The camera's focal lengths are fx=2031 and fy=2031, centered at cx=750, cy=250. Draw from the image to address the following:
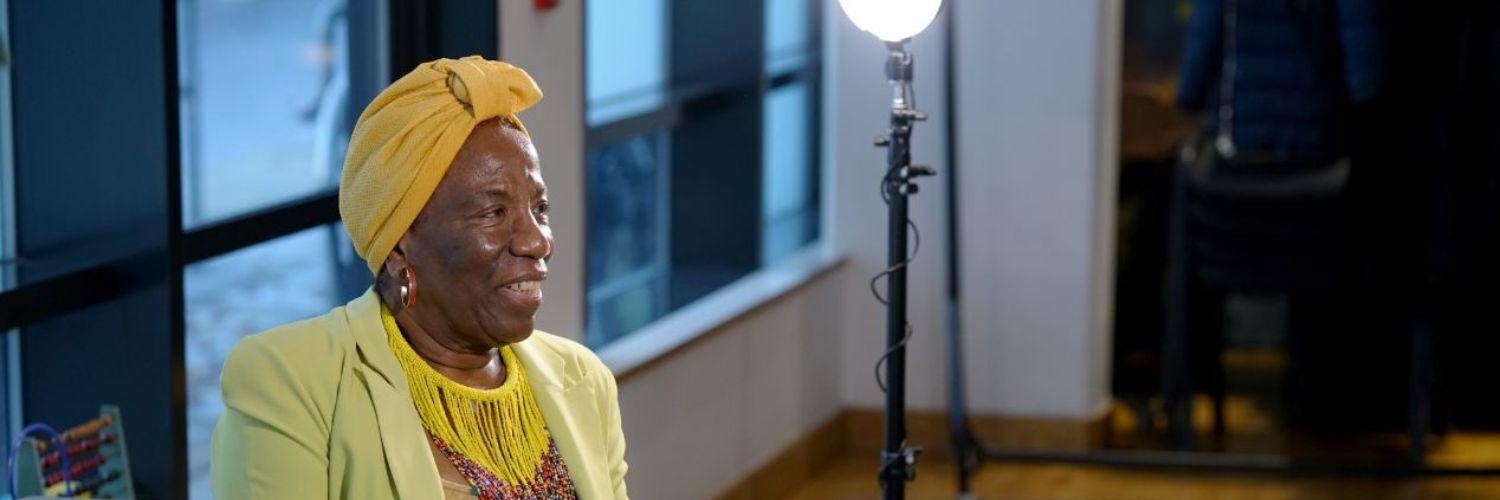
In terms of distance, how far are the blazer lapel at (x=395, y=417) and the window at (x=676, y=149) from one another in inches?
97.9

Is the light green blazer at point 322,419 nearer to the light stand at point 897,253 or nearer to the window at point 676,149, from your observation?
the light stand at point 897,253

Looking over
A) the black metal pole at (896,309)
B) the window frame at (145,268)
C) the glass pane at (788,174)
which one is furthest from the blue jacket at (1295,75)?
the window frame at (145,268)

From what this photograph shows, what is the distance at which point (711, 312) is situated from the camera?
15.3 feet

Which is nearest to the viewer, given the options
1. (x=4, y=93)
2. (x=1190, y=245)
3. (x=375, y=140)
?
(x=375, y=140)

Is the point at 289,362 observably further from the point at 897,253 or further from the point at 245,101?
the point at 245,101

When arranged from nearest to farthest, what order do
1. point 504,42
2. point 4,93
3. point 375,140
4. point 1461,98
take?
point 375,140, point 4,93, point 504,42, point 1461,98

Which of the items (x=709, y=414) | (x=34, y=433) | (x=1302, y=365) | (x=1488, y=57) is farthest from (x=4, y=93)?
(x=1302, y=365)

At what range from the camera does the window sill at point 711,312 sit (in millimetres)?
4125

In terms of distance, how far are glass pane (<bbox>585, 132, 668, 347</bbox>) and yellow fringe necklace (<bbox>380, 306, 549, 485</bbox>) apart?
2.31 m

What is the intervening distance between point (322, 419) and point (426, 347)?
137mm

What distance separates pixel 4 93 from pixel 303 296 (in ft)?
11.6

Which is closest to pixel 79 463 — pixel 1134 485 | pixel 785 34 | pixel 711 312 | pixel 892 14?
pixel 892 14

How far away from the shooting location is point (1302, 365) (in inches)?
226

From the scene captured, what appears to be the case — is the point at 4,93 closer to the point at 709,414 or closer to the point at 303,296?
the point at 709,414
